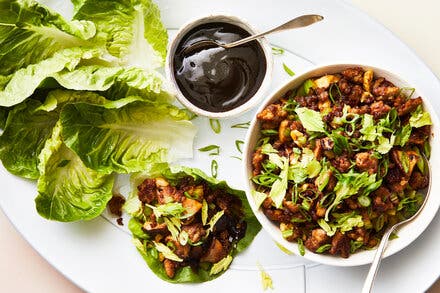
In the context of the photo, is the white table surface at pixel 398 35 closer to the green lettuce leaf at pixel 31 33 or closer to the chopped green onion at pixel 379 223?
the chopped green onion at pixel 379 223

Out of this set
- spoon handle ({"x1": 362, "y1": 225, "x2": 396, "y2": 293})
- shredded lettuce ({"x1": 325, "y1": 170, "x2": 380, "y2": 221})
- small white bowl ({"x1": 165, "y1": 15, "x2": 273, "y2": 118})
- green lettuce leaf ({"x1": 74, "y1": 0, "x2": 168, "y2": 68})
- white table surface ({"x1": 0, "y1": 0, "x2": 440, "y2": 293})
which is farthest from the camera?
white table surface ({"x1": 0, "y1": 0, "x2": 440, "y2": 293})

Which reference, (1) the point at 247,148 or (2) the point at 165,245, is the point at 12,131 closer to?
(2) the point at 165,245

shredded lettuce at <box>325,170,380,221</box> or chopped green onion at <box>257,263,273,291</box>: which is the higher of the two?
shredded lettuce at <box>325,170,380,221</box>

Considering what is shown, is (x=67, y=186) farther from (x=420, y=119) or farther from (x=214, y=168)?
(x=420, y=119)

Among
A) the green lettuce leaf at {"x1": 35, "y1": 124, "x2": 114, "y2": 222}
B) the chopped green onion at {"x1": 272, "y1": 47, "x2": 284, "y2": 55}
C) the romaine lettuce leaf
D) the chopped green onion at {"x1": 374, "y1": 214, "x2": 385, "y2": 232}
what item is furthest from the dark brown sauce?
the chopped green onion at {"x1": 374, "y1": 214, "x2": 385, "y2": 232}

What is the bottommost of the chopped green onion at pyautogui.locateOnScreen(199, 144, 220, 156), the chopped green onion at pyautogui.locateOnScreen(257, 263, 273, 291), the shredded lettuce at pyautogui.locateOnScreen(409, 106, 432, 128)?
the chopped green onion at pyautogui.locateOnScreen(257, 263, 273, 291)

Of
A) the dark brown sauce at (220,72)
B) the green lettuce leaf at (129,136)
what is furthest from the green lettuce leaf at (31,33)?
the dark brown sauce at (220,72)

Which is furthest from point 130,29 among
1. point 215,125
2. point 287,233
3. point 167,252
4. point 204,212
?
point 287,233

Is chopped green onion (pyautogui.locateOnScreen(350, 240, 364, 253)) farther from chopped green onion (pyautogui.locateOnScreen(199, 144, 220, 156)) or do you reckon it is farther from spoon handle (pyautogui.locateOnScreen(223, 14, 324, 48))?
spoon handle (pyautogui.locateOnScreen(223, 14, 324, 48))
